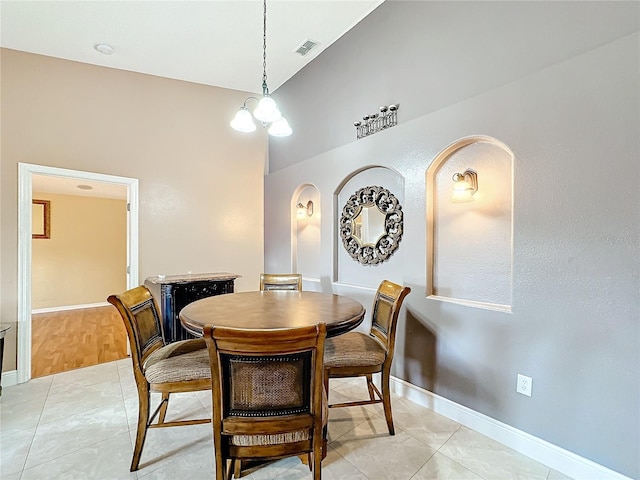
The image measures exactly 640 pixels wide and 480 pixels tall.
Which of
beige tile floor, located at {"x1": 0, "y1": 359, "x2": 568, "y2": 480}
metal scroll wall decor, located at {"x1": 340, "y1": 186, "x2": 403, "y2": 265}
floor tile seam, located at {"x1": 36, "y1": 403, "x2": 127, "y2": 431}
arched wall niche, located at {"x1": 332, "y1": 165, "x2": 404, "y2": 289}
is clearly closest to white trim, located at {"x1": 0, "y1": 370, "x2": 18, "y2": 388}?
beige tile floor, located at {"x1": 0, "y1": 359, "x2": 568, "y2": 480}

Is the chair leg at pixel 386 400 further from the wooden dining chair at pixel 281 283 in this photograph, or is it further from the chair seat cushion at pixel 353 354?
the wooden dining chair at pixel 281 283

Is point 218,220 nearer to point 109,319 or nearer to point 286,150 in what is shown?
point 286,150

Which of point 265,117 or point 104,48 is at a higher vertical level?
point 104,48

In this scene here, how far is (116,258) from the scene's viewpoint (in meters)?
7.01

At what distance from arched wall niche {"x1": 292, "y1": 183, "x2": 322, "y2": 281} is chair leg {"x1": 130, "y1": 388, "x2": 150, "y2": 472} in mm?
2232

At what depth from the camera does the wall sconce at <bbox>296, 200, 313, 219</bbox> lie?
394 cm

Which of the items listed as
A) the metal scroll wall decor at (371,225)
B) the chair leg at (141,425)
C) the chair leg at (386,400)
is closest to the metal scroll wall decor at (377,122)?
the metal scroll wall decor at (371,225)

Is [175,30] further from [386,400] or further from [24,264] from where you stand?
[386,400]

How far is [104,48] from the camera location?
3227mm

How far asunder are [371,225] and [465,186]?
3.45ft

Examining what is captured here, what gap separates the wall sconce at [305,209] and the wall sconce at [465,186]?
77.2 inches

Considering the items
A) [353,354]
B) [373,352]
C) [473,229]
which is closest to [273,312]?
[353,354]

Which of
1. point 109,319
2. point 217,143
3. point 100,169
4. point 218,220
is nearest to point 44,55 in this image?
point 100,169

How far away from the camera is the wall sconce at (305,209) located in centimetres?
394
